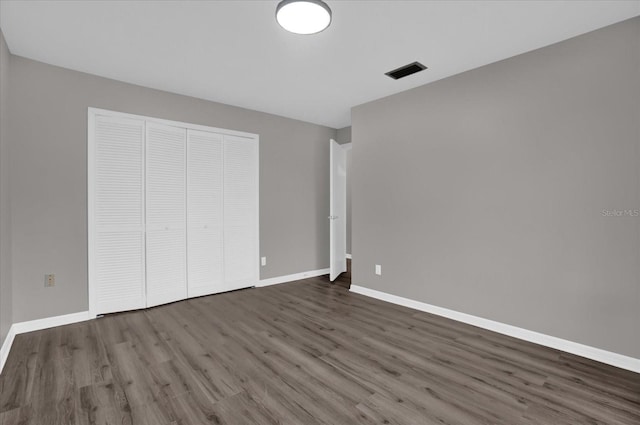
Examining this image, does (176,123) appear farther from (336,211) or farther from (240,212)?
(336,211)

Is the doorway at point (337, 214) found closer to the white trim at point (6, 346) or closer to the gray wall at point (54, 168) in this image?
the gray wall at point (54, 168)

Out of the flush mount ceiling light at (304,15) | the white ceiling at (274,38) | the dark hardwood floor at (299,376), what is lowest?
the dark hardwood floor at (299,376)

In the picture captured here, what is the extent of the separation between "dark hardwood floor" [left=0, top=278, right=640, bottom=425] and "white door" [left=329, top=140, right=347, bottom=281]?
5.48 feet

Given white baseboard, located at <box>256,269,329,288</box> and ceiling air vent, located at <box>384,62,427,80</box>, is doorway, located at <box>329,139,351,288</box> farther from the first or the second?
ceiling air vent, located at <box>384,62,427,80</box>

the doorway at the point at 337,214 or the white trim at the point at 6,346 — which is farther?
the doorway at the point at 337,214

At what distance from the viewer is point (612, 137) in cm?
239

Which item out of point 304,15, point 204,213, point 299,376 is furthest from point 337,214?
point 304,15

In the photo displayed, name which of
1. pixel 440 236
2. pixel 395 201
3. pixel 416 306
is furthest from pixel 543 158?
pixel 416 306

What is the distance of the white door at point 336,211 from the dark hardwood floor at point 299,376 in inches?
65.7

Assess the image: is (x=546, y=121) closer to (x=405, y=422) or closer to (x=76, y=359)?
(x=405, y=422)

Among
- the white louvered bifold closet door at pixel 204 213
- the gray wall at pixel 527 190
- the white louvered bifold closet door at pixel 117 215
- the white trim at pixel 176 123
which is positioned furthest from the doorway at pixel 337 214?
the white louvered bifold closet door at pixel 117 215

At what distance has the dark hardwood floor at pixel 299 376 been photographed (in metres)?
1.83

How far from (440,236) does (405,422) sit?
6.90ft

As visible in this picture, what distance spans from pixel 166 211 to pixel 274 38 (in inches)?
94.4
